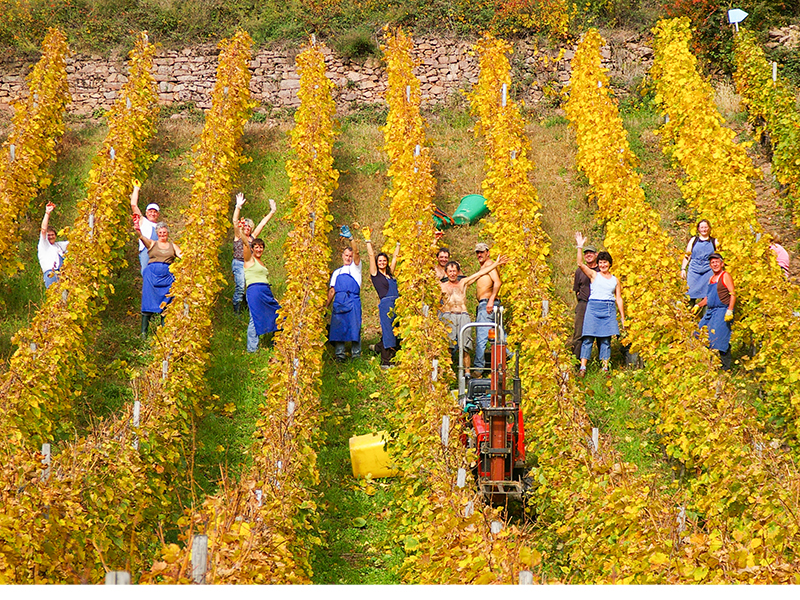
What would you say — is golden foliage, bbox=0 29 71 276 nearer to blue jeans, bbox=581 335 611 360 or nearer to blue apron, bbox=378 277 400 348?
blue apron, bbox=378 277 400 348

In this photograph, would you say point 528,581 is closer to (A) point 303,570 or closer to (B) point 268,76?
(A) point 303,570

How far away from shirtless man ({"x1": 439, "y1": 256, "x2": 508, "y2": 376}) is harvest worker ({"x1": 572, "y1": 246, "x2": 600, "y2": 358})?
0.75 metres

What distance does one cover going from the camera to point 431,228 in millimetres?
9141

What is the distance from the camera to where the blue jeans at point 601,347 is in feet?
27.1

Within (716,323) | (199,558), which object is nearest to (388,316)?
(716,323)

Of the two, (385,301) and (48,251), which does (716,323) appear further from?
(48,251)

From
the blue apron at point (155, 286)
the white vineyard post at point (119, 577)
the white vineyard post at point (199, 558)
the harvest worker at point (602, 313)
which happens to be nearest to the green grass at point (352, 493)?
the blue apron at point (155, 286)

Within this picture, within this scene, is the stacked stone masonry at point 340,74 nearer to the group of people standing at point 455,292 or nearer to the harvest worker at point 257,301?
the group of people standing at point 455,292

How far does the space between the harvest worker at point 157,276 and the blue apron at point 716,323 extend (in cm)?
510

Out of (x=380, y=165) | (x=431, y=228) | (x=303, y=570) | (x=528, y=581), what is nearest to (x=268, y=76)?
(x=380, y=165)

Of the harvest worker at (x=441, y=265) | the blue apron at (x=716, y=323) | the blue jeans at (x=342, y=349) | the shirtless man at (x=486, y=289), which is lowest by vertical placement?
the blue jeans at (x=342, y=349)

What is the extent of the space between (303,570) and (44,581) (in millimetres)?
1452

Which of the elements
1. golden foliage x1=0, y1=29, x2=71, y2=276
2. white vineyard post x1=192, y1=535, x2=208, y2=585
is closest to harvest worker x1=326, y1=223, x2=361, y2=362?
golden foliage x1=0, y1=29, x2=71, y2=276

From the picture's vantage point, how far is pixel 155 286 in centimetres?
875
